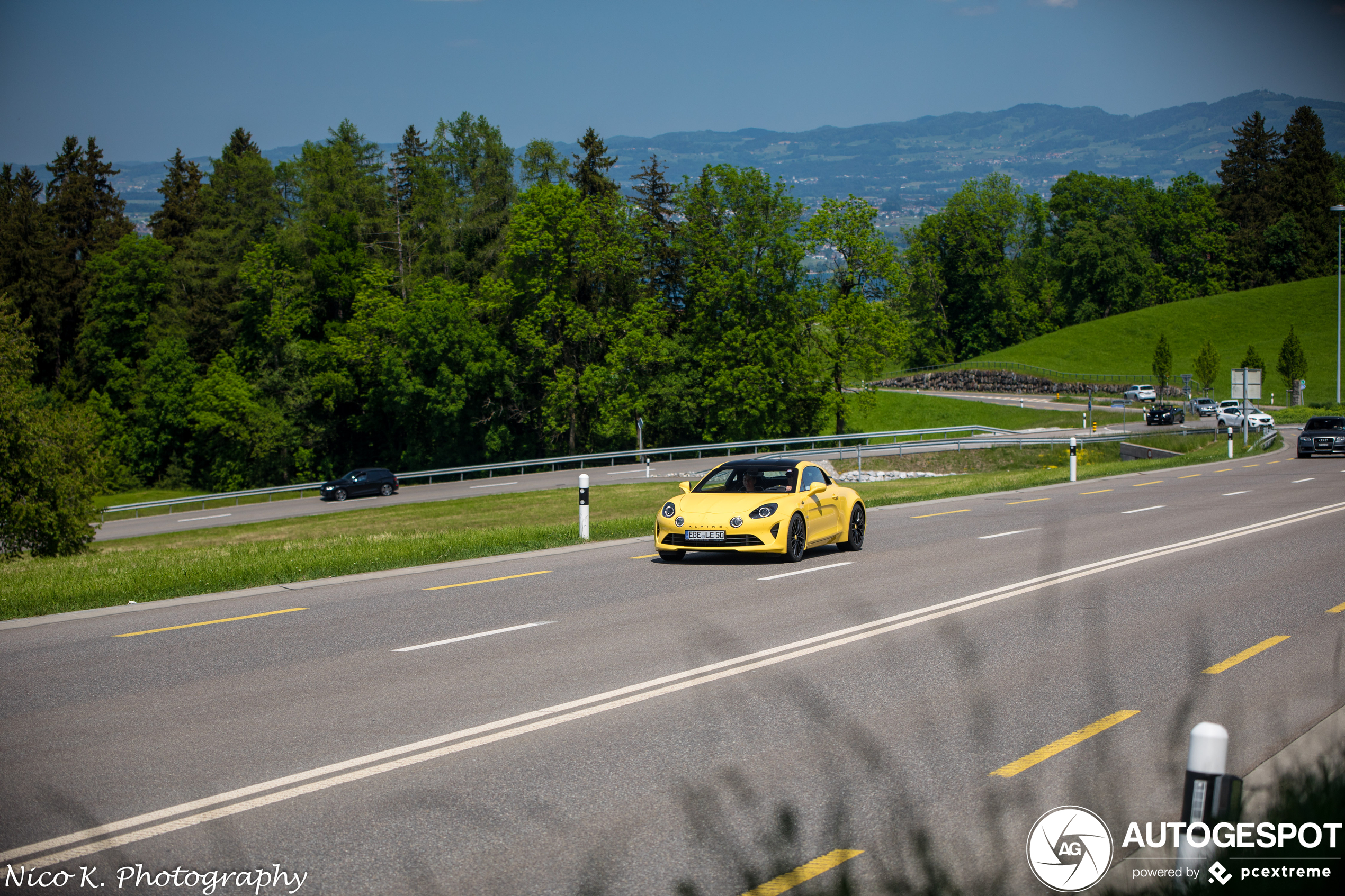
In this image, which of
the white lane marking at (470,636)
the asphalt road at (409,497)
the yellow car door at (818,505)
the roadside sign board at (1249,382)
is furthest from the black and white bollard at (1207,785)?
the roadside sign board at (1249,382)

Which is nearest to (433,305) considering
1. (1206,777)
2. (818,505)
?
(818,505)

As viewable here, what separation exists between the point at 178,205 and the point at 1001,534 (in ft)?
285

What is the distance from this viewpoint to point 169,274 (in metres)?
78.7

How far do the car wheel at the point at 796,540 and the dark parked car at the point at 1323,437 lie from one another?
33743 mm

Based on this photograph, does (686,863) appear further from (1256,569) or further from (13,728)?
(1256,569)

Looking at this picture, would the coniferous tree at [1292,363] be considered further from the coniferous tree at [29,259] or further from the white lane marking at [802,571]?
the coniferous tree at [29,259]

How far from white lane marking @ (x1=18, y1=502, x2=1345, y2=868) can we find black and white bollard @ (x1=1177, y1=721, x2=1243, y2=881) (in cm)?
401

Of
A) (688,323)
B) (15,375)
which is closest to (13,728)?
(15,375)

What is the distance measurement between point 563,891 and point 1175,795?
10.3 ft

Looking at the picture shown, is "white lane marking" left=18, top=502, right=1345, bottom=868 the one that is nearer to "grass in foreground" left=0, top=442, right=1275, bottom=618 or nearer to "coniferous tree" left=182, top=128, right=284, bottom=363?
"grass in foreground" left=0, top=442, right=1275, bottom=618

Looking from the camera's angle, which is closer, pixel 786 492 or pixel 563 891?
pixel 563 891

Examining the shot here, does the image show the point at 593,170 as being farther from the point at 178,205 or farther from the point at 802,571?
the point at 802,571

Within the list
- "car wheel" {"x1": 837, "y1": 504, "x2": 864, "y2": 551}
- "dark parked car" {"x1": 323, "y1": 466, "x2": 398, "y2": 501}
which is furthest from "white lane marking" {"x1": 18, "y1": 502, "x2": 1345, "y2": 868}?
"dark parked car" {"x1": 323, "y1": 466, "x2": 398, "y2": 501}

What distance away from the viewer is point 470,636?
32.2 ft
